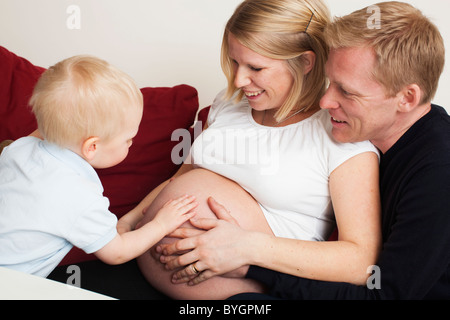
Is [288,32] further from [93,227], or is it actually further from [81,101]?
[93,227]

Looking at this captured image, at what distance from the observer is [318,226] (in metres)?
1.43

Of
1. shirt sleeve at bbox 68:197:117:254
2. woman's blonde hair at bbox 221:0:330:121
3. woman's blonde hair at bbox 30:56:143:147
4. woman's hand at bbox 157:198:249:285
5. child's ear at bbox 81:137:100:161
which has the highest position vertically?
woman's blonde hair at bbox 221:0:330:121

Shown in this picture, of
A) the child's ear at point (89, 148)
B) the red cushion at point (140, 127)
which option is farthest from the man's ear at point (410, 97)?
the red cushion at point (140, 127)

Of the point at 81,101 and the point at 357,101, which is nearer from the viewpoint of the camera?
the point at 81,101

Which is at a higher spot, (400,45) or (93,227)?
(400,45)

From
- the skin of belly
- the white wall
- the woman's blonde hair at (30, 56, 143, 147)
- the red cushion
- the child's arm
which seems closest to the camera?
the woman's blonde hair at (30, 56, 143, 147)

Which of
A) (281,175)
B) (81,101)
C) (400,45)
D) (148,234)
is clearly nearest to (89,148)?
(81,101)

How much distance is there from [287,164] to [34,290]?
757mm

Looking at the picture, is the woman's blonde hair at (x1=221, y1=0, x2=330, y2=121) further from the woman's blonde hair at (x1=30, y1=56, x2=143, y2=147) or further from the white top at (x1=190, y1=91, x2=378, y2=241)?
the woman's blonde hair at (x1=30, y1=56, x2=143, y2=147)

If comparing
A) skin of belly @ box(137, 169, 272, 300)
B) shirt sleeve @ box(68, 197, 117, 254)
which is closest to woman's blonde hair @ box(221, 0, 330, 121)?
skin of belly @ box(137, 169, 272, 300)

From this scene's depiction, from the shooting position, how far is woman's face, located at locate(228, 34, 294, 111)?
139 centimetres

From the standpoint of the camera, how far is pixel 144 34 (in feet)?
7.63

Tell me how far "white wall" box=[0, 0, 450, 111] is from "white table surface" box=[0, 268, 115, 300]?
1526 mm

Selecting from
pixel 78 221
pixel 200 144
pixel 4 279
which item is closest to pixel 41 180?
pixel 78 221
